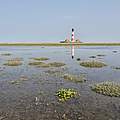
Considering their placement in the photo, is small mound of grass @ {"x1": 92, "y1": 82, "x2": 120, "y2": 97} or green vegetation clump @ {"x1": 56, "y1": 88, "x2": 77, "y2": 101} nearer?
green vegetation clump @ {"x1": 56, "y1": 88, "x2": 77, "y2": 101}

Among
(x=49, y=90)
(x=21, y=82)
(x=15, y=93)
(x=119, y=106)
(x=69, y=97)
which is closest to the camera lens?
(x=119, y=106)

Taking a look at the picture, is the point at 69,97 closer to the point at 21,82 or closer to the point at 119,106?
the point at 119,106

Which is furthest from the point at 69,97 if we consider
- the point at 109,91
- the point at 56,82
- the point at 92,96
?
the point at 56,82

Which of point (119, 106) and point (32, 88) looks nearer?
point (119, 106)

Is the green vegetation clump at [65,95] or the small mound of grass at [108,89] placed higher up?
the green vegetation clump at [65,95]

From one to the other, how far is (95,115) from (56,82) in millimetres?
11103

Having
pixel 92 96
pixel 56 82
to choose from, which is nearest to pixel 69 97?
pixel 92 96

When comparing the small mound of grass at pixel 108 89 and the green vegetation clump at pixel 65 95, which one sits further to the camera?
the small mound of grass at pixel 108 89

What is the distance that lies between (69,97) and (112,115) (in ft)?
16.0

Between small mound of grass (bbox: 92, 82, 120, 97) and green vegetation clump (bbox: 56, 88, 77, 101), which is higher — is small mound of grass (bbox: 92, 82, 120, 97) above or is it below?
below

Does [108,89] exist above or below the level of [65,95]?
below

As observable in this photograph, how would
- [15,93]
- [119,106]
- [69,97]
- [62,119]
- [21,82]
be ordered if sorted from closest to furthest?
[62,119]
[119,106]
[69,97]
[15,93]
[21,82]

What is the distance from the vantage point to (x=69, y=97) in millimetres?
19703

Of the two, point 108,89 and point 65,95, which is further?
point 108,89
